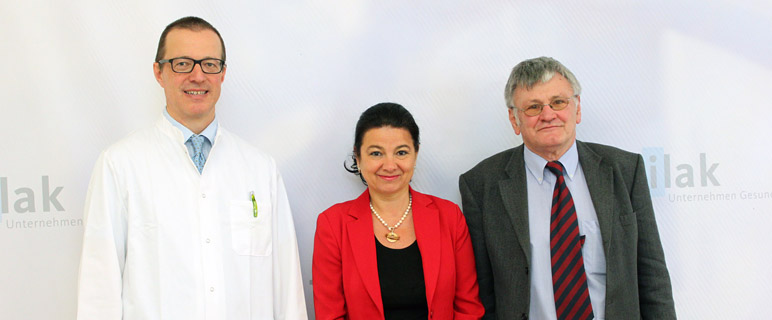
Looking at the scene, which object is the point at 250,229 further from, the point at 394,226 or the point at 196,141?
the point at 394,226

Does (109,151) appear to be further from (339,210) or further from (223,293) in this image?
(339,210)

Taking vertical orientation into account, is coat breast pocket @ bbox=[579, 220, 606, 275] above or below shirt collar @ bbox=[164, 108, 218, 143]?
below

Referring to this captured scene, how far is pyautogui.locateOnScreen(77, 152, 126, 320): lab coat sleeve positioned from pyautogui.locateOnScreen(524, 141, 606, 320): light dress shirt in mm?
1332

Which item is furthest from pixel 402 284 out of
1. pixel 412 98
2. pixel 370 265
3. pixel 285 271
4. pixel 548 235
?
pixel 412 98

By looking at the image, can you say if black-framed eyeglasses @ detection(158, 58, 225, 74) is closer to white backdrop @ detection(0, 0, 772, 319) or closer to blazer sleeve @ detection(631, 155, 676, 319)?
white backdrop @ detection(0, 0, 772, 319)

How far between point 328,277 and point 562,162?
91 centimetres

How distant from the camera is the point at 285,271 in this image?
2.03 m

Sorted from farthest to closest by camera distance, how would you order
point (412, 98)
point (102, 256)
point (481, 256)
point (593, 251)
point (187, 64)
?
point (412, 98)
point (481, 256)
point (593, 251)
point (187, 64)
point (102, 256)

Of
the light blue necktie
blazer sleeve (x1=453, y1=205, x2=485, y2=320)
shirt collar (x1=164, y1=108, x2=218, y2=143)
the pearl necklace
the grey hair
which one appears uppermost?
the grey hair

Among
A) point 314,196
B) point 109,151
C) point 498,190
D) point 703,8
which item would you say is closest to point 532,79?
point 498,190

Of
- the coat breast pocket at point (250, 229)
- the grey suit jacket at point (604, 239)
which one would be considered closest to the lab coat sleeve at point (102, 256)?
the coat breast pocket at point (250, 229)

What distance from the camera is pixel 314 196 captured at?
2.43 m

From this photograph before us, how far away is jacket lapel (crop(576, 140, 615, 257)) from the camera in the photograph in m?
1.93

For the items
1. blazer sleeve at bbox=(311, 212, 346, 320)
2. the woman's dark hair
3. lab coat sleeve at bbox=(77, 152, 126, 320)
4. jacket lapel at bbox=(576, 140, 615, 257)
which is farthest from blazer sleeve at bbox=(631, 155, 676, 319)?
lab coat sleeve at bbox=(77, 152, 126, 320)
